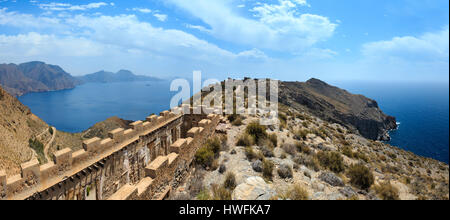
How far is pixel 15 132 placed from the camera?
55.4ft

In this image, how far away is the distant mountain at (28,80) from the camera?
129000 millimetres

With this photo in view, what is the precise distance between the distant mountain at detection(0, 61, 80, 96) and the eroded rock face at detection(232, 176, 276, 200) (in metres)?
154

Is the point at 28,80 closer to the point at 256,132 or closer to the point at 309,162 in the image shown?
the point at 256,132

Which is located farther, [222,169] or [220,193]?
[222,169]

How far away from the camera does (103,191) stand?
7465 mm

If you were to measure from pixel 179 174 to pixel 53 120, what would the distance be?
8994cm

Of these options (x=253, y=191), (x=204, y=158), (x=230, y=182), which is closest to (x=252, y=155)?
(x=204, y=158)

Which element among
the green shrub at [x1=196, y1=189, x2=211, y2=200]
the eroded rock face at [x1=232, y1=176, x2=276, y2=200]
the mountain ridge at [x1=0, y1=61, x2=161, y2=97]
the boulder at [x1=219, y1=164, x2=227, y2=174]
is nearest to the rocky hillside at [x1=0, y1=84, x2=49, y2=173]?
the green shrub at [x1=196, y1=189, x2=211, y2=200]

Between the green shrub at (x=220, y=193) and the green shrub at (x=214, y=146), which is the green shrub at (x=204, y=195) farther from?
the green shrub at (x=214, y=146)

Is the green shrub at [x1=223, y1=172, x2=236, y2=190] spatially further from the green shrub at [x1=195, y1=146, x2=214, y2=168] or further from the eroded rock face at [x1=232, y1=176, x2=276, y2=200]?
the green shrub at [x1=195, y1=146, x2=214, y2=168]

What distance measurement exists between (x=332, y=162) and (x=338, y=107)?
51481mm

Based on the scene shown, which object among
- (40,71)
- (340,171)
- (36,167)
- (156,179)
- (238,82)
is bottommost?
(340,171)

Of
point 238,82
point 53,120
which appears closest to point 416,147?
point 238,82
